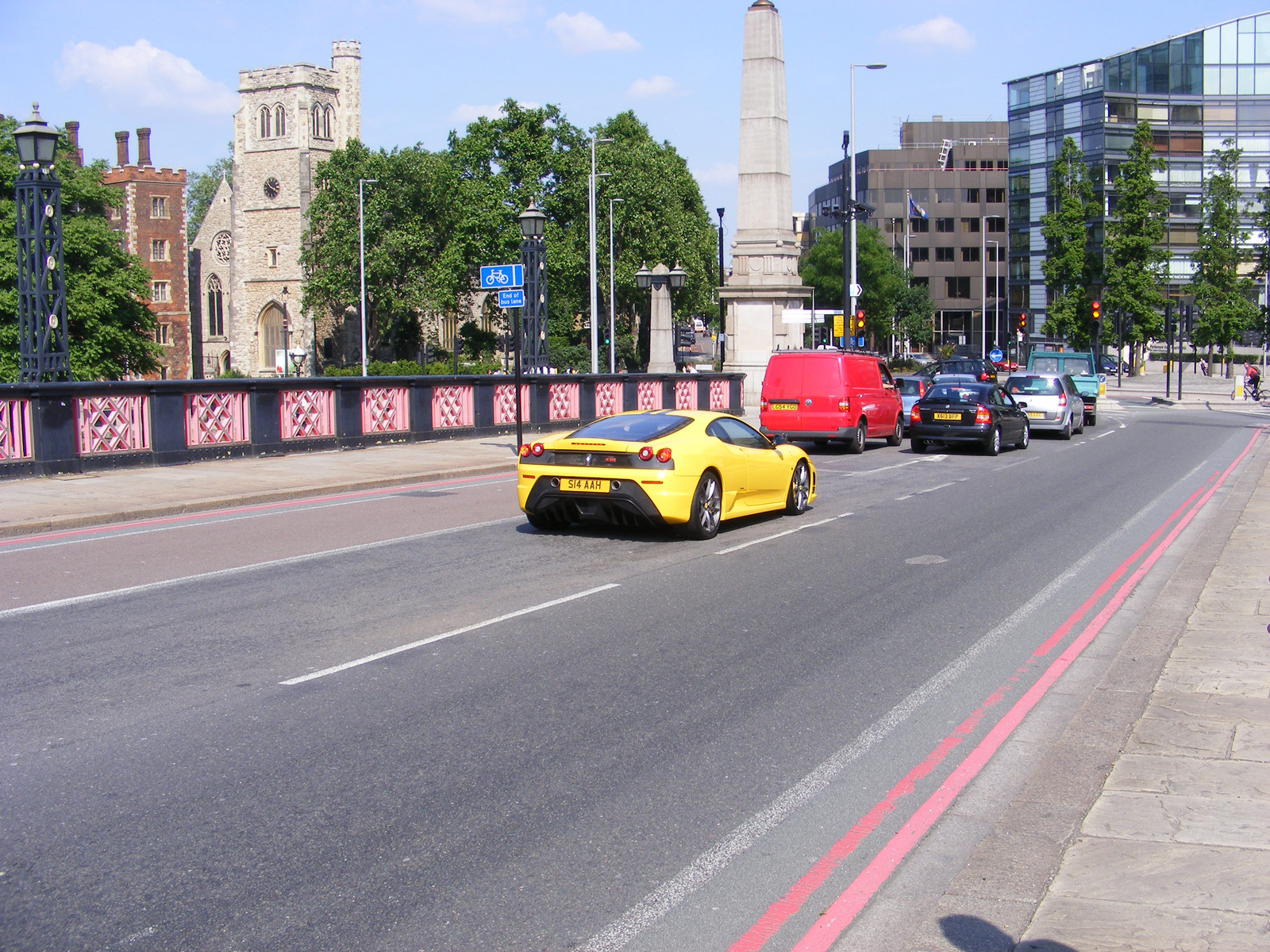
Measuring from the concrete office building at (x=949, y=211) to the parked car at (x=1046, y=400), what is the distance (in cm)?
9485

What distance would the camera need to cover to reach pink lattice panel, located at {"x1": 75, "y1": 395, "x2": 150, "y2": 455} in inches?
711

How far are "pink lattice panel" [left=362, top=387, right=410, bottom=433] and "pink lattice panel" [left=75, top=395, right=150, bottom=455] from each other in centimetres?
513

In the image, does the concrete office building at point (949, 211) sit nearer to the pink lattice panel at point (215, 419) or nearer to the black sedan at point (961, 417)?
the black sedan at point (961, 417)

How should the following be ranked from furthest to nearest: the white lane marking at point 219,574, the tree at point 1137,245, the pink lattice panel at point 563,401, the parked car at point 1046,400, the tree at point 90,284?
the tree at point 1137,245, the tree at point 90,284, the parked car at point 1046,400, the pink lattice panel at point 563,401, the white lane marking at point 219,574

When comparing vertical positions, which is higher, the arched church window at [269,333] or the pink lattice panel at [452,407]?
the arched church window at [269,333]

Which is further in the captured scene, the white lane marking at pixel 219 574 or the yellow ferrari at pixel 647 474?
the yellow ferrari at pixel 647 474

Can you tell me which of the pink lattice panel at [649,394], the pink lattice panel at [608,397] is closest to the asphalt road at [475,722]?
the pink lattice panel at [608,397]

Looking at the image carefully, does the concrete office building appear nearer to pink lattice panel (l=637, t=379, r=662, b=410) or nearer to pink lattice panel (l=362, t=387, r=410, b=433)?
pink lattice panel (l=637, t=379, r=662, b=410)

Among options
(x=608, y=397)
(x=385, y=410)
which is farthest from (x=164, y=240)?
(x=385, y=410)

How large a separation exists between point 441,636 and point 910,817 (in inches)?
154

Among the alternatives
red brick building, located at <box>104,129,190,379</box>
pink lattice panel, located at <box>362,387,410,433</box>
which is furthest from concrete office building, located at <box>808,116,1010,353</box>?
pink lattice panel, located at <box>362,387,410,433</box>

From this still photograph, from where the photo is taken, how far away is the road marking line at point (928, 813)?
13.3ft

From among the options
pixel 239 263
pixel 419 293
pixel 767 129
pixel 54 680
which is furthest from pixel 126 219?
pixel 54 680

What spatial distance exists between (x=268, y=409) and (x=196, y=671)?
586 inches
